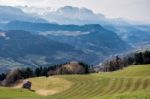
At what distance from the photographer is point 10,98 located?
8612 centimetres

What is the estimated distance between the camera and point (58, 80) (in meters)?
Answer: 143

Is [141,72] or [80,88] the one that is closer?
[80,88]

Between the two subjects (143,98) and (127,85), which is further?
(127,85)

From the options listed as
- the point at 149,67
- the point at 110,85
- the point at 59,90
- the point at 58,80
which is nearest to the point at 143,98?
the point at 110,85

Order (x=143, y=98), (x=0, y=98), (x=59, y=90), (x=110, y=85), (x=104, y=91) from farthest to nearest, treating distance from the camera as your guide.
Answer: (x=59, y=90)
(x=110, y=85)
(x=104, y=91)
(x=0, y=98)
(x=143, y=98)

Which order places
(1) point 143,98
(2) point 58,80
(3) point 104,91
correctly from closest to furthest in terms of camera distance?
(1) point 143,98
(3) point 104,91
(2) point 58,80

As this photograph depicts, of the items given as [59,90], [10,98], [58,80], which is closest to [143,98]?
[10,98]

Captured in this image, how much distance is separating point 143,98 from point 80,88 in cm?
8501

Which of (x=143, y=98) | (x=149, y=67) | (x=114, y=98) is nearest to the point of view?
(x=143, y=98)

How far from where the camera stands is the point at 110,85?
11375 cm

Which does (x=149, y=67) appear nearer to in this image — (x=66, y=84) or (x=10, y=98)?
(x=66, y=84)

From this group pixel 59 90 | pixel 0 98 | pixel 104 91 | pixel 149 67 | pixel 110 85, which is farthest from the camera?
pixel 149 67

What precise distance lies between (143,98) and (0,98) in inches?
2284

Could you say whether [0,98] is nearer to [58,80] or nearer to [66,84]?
[66,84]
